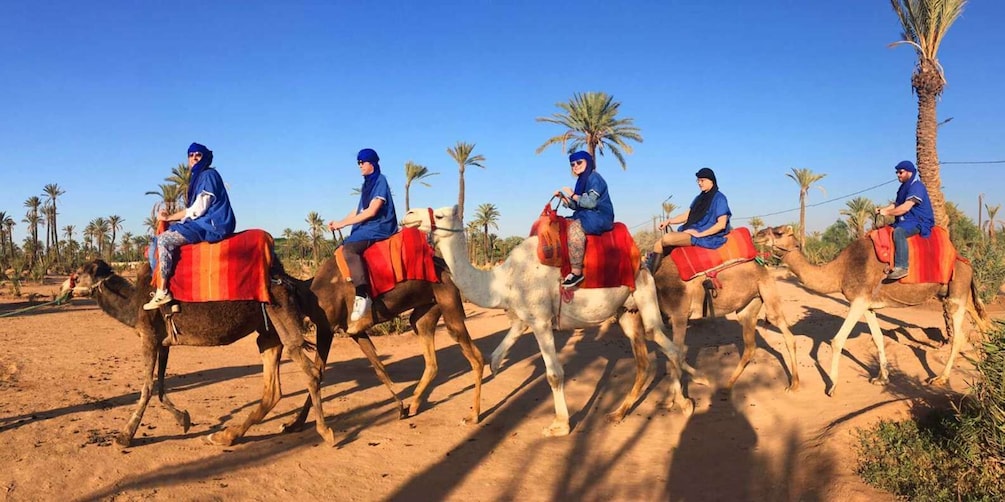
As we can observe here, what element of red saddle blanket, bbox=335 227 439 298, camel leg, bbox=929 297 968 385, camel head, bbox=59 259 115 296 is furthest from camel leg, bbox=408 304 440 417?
camel leg, bbox=929 297 968 385

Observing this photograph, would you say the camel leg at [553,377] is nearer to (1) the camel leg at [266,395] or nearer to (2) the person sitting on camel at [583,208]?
(2) the person sitting on camel at [583,208]

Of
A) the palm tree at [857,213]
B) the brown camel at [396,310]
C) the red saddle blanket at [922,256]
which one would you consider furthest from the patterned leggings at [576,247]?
the palm tree at [857,213]

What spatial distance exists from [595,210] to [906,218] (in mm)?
4195

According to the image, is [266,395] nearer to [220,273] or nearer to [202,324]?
[202,324]

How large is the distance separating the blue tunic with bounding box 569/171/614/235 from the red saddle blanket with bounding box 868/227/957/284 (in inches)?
141

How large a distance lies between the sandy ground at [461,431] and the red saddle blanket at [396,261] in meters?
1.60

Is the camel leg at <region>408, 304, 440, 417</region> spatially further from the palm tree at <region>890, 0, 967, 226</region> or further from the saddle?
the palm tree at <region>890, 0, 967, 226</region>

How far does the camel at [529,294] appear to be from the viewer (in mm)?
5832

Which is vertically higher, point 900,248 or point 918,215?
point 918,215

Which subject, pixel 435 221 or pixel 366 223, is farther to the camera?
pixel 366 223

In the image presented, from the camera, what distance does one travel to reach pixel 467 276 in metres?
5.95

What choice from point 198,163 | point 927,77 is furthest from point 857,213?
point 198,163

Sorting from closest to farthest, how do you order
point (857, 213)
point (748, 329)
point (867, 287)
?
point (867, 287) → point (748, 329) → point (857, 213)

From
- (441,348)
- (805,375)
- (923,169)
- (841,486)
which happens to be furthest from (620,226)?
(923,169)
